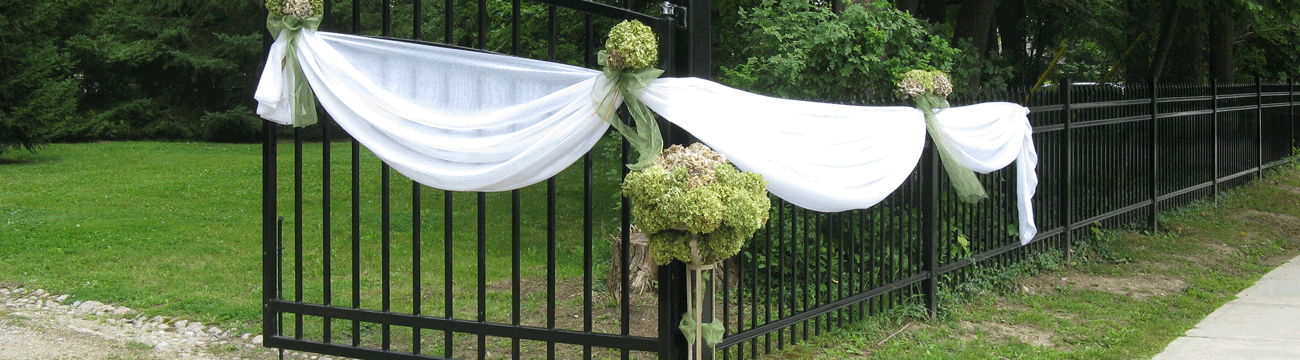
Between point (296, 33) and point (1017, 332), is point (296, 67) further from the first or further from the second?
point (1017, 332)

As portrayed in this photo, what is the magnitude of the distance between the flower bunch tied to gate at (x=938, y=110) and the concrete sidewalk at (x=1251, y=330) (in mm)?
1479

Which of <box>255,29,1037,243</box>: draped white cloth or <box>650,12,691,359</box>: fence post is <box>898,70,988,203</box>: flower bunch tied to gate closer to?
<box>255,29,1037,243</box>: draped white cloth

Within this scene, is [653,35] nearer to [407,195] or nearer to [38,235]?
[38,235]

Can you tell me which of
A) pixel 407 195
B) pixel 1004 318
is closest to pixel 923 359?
pixel 1004 318

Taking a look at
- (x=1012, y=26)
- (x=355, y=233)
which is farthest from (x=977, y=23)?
(x=355, y=233)

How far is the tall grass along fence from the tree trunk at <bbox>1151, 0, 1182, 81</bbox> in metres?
1.23

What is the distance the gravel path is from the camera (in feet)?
19.7

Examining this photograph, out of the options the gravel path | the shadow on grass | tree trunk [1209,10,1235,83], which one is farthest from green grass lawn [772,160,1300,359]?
the shadow on grass

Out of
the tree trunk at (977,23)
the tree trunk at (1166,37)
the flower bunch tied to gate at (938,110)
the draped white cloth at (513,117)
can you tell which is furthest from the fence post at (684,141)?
the tree trunk at (1166,37)

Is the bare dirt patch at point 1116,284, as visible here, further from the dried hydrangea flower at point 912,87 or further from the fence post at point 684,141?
the fence post at point 684,141

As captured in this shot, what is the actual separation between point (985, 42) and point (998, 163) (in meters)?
5.41

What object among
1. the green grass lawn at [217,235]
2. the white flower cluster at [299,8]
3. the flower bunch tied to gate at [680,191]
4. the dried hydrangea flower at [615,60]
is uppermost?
the white flower cluster at [299,8]

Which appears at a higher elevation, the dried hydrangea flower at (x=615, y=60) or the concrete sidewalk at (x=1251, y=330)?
the dried hydrangea flower at (x=615, y=60)

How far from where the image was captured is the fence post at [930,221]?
675 centimetres
